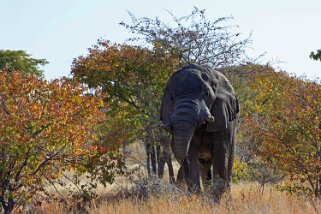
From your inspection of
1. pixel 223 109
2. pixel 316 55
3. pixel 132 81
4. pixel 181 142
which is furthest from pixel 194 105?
pixel 316 55

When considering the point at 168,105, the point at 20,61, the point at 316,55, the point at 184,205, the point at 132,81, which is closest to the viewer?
the point at 184,205

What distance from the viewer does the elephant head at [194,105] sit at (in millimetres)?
8570

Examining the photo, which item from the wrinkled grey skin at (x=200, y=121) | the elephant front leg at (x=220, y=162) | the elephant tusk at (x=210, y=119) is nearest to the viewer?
the wrinkled grey skin at (x=200, y=121)

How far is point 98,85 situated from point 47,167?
5692 mm

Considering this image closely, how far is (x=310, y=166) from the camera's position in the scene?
10.3m

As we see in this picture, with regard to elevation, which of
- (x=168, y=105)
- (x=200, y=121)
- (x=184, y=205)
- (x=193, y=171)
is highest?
(x=168, y=105)

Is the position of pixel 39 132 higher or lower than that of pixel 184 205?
higher

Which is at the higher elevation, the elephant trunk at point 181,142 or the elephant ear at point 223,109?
the elephant ear at point 223,109

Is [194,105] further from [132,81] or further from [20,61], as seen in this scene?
[20,61]

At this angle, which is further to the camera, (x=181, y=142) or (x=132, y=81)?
(x=132, y=81)

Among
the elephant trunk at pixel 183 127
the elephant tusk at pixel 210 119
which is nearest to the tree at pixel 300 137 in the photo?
the elephant tusk at pixel 210 119

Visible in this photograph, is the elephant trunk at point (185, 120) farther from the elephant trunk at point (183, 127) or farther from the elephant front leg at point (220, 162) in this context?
the elephant front leg at point (220, 162)

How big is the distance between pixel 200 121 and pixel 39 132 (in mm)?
2748

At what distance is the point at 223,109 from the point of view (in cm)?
956
